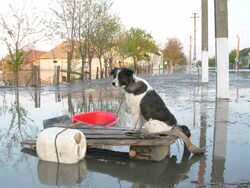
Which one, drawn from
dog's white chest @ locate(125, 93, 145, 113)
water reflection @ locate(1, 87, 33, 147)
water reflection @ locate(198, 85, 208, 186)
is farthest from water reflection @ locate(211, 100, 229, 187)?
water reflection @ locate(1, 87, 33, 147)

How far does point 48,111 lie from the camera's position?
43.8 feet

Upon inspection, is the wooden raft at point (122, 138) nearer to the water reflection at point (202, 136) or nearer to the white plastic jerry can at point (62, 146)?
the white plastic jerry can at point (62, 146)

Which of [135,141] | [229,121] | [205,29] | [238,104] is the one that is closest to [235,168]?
[135,141]

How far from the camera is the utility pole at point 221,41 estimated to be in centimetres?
1614

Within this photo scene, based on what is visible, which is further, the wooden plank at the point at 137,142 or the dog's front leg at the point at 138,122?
the dog's front leg at the point at 138,122

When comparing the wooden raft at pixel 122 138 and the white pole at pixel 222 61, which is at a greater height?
the white pole at pixel 222 61

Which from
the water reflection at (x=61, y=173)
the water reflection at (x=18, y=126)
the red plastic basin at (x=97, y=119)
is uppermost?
the red plastic basin at (x=97, y=119)

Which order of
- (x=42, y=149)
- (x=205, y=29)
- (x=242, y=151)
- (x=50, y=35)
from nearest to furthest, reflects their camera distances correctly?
(x=42, y=149)
(x=242, y=151)
(x=205, y=29)
(x=50, y=35)

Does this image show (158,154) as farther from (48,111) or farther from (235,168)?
(48,111)

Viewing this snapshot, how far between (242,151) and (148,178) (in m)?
2.29

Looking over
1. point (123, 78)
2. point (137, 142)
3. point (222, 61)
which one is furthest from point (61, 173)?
point (222, 61)

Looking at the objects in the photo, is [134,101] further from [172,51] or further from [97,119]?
[172,51]

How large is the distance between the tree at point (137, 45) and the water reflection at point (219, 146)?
4062cm

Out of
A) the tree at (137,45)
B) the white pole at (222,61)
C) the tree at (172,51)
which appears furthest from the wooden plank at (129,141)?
the tree at (172,51)
